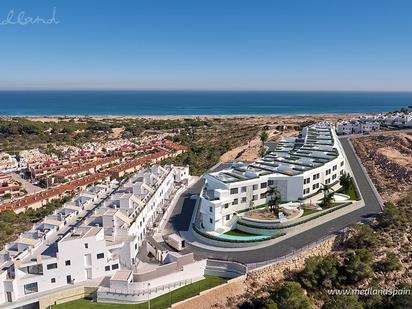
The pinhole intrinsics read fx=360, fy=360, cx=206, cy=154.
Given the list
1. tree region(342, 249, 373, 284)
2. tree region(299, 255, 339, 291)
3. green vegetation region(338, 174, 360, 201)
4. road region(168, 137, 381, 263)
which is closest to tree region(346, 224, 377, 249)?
road region(168, 137, 381, 263)

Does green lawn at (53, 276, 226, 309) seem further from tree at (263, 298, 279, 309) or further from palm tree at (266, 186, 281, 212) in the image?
palm tree at (266, 186, 281, 212)

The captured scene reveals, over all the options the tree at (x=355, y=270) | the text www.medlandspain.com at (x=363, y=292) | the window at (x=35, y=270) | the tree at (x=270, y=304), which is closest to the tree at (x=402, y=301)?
the text www.medlandspain.com at (x=363, y=292)

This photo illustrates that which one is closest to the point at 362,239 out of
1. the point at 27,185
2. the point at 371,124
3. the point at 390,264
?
the point at 390,264

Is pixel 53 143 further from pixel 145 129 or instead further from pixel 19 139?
pixel 145 129

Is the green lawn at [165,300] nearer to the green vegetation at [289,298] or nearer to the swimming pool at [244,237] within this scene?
the green vegetation at [289,298]

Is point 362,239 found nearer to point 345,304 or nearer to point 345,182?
point 345,304

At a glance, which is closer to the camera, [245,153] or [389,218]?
[389,218]
